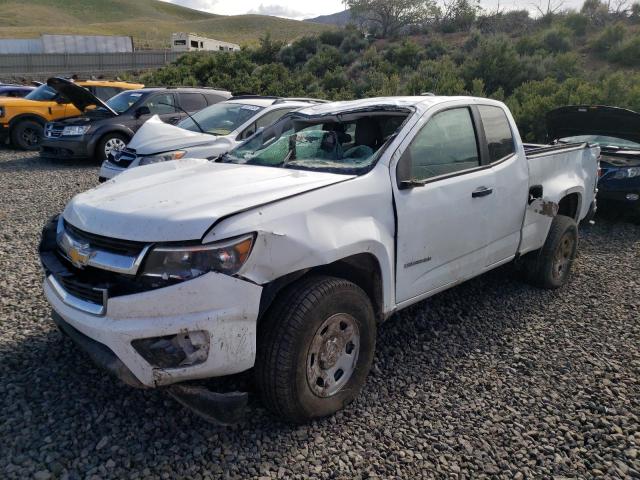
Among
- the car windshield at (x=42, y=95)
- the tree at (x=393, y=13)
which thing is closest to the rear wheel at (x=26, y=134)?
the car windshield at (x=42, y=95)

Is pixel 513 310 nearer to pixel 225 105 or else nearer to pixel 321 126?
pixel 321 126

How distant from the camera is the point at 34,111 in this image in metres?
12.6

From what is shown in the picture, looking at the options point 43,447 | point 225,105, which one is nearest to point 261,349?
point 43,447

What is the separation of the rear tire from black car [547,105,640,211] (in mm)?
3036

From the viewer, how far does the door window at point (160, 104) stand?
11086 millimetres

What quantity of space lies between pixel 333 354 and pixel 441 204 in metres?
1.27

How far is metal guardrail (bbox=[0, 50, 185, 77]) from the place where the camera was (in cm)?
3128

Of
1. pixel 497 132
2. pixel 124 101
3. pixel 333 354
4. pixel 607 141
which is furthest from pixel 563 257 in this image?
pixel 124 101

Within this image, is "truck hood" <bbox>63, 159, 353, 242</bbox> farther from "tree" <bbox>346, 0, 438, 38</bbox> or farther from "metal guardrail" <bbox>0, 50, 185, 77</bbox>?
"metal guardrail" <bbox>0, 50, 185, 77</bbox>

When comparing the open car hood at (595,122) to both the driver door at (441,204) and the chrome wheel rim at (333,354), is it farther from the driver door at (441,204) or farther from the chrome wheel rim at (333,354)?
the chrome wheel rim at (333,354)

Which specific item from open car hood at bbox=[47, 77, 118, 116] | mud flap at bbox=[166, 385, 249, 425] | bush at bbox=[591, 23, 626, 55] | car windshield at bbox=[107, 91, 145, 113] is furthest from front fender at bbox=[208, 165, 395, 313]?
bush at bbox=[591, 23, 626, 55]

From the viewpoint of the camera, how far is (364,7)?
110 feet

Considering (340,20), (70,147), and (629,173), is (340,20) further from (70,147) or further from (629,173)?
(629,173)

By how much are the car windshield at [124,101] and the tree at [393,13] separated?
21.7 m
